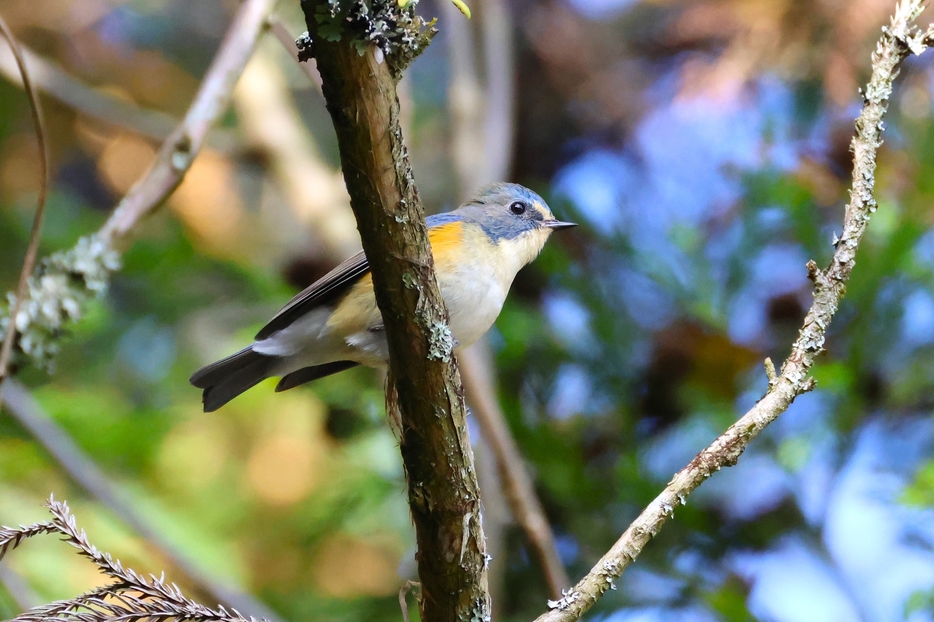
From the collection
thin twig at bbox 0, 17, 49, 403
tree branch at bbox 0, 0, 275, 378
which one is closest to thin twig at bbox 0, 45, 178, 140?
tree branch at bbox 0, 0, 275, 378

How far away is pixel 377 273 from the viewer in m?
1.81

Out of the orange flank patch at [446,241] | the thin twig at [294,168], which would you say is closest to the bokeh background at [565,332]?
the thin twig at [294,168]

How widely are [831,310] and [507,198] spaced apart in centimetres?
205

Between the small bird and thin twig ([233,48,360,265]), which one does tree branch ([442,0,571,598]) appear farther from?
the small bird

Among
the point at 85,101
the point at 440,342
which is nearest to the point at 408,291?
the point at 440,342

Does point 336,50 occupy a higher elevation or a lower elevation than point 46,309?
lower

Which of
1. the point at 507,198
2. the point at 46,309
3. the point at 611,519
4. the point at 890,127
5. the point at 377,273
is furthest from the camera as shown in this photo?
the point at 890,127

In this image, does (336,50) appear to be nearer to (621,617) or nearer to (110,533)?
(621,617)

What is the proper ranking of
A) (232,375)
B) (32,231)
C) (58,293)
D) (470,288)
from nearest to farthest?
(32,231), (470,288), (58,293), (232,375)

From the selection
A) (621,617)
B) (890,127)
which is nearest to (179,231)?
(621,617)

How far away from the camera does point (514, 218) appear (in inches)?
148

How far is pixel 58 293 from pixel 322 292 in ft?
3.07

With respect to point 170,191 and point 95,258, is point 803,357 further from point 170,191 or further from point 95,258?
point 95,258

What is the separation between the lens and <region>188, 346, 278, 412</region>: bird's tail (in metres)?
3.31
